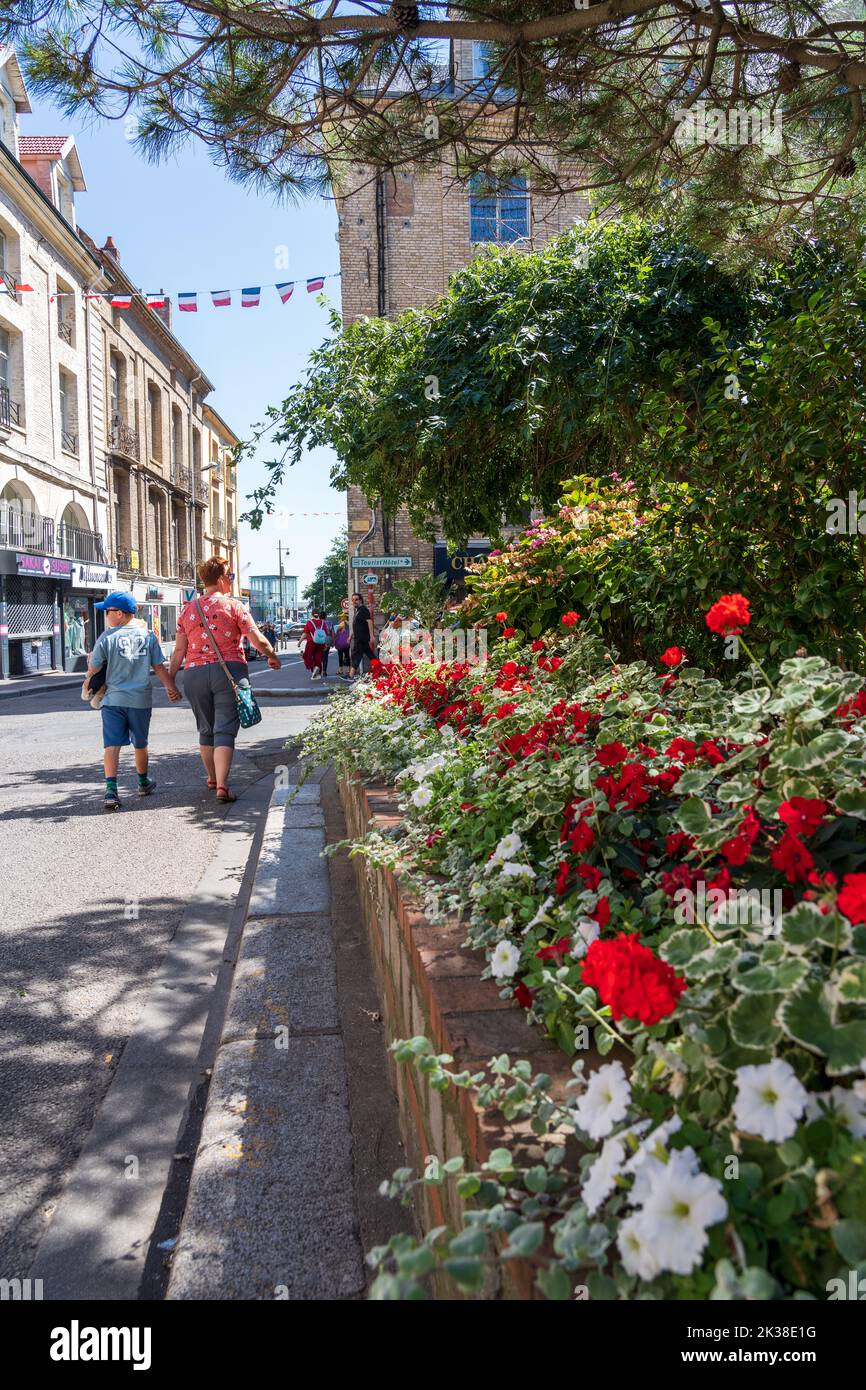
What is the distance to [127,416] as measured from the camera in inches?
1302

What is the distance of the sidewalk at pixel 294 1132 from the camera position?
1948mm

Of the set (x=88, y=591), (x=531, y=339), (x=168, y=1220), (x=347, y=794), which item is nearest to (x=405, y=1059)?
(x=168, y=1220)

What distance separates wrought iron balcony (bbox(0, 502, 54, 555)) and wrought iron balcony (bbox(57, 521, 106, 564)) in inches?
36.5

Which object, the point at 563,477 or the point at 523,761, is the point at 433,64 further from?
the point at 563,477

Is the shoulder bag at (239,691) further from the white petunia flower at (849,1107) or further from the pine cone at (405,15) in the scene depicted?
the white petunia flower at (849,1107)

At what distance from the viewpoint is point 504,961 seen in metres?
1.90

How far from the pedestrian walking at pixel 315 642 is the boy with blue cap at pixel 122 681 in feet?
34.1

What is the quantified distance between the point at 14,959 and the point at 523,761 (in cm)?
258

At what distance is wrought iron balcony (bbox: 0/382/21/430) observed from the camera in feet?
73.0

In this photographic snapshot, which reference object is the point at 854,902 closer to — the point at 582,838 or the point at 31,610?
the point at 582,838

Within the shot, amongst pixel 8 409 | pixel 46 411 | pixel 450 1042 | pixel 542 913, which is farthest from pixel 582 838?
pixel 46 411

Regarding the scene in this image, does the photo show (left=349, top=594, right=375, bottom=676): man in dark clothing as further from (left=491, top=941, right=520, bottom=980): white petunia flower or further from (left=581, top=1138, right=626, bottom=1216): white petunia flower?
(left=581, top=1138, right=626, bottom=1216): white petunia flower

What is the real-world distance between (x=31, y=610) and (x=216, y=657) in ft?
64.7
